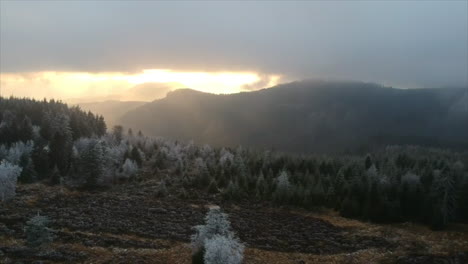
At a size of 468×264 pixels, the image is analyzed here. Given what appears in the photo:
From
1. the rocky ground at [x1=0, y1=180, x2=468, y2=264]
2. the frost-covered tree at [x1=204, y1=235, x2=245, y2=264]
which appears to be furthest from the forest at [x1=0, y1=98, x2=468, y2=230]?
the frost-covered tree at [x1=204, y1=235, x2=245, y2=264]

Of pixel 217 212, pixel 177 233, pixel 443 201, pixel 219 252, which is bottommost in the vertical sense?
pixel 177 233

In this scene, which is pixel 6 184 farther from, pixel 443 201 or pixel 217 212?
pixel 443 201

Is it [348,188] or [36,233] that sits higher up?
[36,233]

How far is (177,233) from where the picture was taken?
4950 centimetres

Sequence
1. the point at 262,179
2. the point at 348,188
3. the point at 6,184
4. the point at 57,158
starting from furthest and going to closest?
the point at 57,158 → the point at 262,179 → the point at 348,188 → the point at 6,184

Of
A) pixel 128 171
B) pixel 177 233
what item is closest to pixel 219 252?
pixel 177 233

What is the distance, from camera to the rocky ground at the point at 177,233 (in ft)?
130

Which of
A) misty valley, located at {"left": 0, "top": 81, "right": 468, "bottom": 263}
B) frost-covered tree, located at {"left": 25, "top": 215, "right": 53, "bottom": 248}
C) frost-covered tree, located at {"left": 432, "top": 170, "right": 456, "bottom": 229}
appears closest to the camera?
frost-covered tree, located at {"left": 25, "top": 215, "right": 53, "bottom": 248}

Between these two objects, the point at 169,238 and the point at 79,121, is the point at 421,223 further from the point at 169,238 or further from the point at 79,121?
the point at 79,121

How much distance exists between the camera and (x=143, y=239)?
45781 millimetres

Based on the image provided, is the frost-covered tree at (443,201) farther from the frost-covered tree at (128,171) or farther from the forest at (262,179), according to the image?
the frost-covered tree at (128,171)

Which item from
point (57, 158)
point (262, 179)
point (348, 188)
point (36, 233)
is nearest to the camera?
point (36, 233)

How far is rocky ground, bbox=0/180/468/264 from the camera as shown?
39688 millimetres

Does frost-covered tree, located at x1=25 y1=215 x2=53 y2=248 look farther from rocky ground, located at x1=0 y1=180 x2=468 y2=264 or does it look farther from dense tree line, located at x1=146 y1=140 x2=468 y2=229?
dense tree line, located at x1=146 y1=140 x2=468 y2=229
